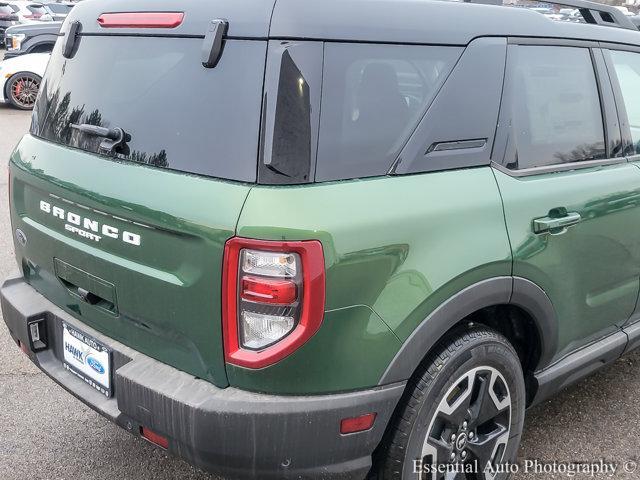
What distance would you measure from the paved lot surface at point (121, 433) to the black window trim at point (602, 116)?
1281 millimetres

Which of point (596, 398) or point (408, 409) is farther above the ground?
point (408, 409)

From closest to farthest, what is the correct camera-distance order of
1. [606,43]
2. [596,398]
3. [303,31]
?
[303,31] → [606,43] → [596,398]

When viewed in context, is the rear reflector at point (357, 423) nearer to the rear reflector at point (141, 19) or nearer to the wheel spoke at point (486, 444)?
the wheel spoke at point (486, 444)

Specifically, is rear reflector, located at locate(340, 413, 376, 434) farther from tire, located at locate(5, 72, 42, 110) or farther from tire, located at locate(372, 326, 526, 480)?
tire, located at locate(5, 72, 42, 110)

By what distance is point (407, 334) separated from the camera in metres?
1.96

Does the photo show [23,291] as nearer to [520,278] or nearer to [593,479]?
[520,278]

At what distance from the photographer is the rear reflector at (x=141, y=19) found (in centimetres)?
208

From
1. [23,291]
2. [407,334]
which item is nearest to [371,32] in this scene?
[407,334]

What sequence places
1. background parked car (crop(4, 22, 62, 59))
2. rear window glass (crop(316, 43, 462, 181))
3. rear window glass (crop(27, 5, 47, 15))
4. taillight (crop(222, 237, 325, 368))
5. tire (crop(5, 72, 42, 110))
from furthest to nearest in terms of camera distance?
rear window glass (crop(27, 5, 47, 15)), background parked car (crop(4, 22, 62, 59)), tire (crop(5, 72, 42, 110)), rear window glass (crop(316, 43, 462, 181)), taillight (crop(222, 237, 325, 368))

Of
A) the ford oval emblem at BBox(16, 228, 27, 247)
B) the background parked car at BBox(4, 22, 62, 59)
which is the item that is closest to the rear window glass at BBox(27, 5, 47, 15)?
the background parked car at BBox(4, 22, 62, 59)

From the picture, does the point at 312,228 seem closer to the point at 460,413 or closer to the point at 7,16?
the point at 460,413

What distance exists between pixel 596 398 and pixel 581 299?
1020 millimetres

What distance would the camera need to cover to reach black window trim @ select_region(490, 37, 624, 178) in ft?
7.60

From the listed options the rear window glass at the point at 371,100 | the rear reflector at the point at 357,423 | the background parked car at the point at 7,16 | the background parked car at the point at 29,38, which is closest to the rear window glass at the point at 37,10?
the background parked car at the point at 7,16
